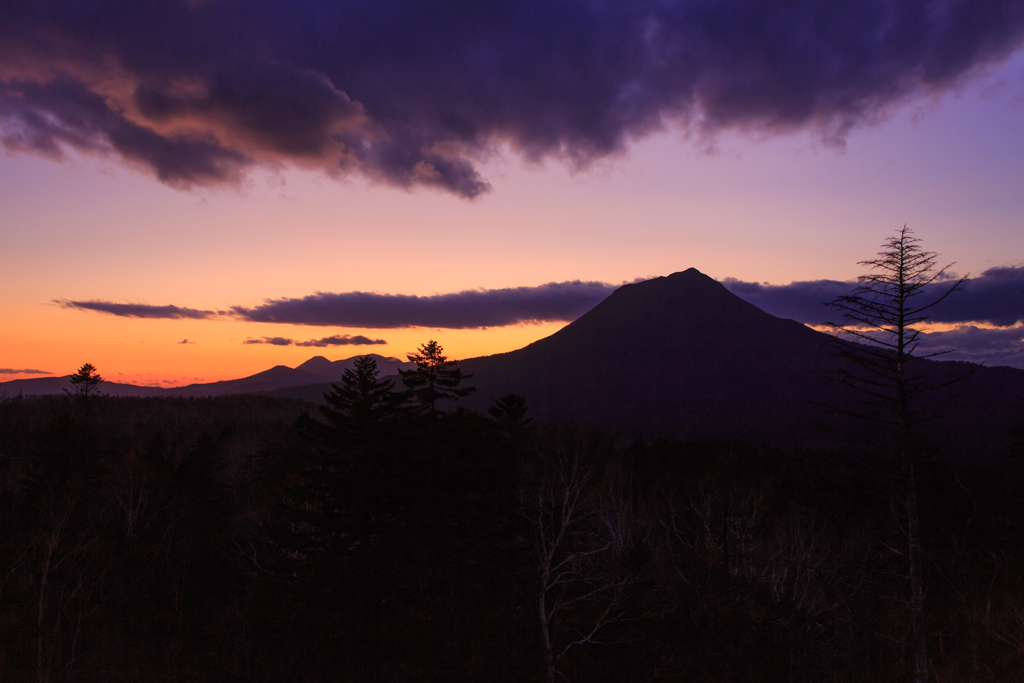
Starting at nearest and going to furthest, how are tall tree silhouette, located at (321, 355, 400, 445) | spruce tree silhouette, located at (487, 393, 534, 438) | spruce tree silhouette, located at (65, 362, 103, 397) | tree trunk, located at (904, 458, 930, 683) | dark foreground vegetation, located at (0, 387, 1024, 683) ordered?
tree trunk, located at (904, 458, 930, 683), dark foreground vegetation, located at (0, 387, 1024, 683), tall tree silhouette, located at (321, 355, 400, 445), spruce tree silhouette, located at (487, 393, 534, 438), spruce tree silhouette, located at (65, 362, 103, 397)

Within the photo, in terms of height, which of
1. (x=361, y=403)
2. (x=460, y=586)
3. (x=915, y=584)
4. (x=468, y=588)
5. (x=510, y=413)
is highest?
(x=361, y=403)

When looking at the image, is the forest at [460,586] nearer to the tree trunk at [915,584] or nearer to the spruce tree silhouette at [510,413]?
the spruce tree silhouette at [510,413]

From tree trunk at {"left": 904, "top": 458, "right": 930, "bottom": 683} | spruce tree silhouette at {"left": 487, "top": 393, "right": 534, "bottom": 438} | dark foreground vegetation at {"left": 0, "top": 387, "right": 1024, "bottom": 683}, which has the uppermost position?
spruce tree silhouette at {"left": 487, "top": 393, "right": 534, "bottom": 438}

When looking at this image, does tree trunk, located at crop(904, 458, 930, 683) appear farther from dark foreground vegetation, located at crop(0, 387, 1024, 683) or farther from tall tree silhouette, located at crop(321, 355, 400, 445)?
tall tree silhouette, located at crop(321, 355, 400, 445)

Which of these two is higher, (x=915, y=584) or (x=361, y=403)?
(x=361, y=403)

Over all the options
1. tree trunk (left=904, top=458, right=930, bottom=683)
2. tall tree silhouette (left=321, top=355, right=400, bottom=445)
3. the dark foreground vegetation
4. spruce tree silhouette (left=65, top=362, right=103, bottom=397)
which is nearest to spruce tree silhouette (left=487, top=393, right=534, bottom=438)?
the dark foreground vegetation

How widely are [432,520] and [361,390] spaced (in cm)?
867

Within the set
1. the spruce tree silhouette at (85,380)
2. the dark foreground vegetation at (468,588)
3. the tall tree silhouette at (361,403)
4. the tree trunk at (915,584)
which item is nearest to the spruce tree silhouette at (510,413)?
the dark foreground vegetation at (468,588)

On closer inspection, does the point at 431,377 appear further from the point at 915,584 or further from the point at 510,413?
the point at 915,584

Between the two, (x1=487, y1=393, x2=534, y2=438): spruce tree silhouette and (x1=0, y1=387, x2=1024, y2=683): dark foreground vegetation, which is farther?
Answer: (x1=487, y1=393, x2=534, y2=438): spruce tree silhouette

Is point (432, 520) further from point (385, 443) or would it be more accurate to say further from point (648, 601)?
point (648, 601)

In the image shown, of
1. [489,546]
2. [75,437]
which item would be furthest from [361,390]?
[75,437]

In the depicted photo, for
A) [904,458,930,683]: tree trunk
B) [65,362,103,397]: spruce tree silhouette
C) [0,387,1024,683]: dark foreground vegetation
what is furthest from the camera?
[65,362,103,397]: spruce tree silhouette

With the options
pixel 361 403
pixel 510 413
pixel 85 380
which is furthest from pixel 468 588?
pixel 85 380
